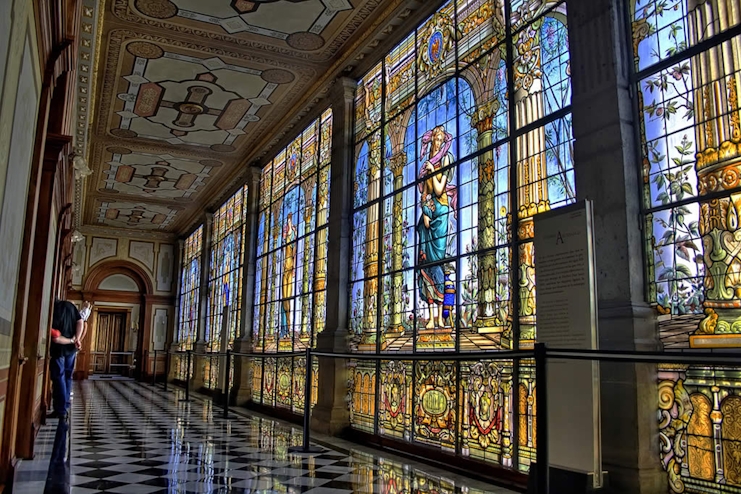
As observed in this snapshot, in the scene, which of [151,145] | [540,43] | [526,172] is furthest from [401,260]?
[151,145]

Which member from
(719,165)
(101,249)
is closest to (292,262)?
(719,165)

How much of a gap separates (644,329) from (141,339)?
24.4 metres

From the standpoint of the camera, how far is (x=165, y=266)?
26500mm

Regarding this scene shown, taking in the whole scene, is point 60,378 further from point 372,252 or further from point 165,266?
point 165,266

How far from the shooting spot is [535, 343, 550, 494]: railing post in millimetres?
3172

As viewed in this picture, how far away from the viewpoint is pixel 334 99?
10.6 m

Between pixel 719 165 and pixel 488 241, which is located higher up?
pixel 719 165

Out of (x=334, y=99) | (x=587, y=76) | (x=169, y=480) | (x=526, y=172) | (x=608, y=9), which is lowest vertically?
(x=169, y=480)

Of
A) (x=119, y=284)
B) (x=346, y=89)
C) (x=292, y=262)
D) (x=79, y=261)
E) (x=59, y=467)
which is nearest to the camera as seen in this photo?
(x=59, y=467)

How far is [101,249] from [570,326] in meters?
24.4

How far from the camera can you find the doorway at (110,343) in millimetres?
26502

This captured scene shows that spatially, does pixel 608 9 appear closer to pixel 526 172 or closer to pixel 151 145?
pixel 526 172

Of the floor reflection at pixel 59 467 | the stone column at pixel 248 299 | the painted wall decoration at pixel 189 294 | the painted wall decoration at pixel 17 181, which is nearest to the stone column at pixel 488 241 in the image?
the floor reflection at pixel 59 467

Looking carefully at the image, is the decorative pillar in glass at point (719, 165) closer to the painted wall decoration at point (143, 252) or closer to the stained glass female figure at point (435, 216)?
the stained glass female figure at point (435, 216)
